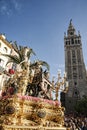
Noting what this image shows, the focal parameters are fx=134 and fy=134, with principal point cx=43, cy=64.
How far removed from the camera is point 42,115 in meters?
8.84

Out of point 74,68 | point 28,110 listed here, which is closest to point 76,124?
point 28,110

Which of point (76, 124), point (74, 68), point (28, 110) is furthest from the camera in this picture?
point (74, 68)

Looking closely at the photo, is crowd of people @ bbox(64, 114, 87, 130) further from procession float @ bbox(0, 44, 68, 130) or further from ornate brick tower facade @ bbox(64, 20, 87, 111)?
ornate brick tower facade @ bbox(64, 20, 87, 111)

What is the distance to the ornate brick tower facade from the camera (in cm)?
7106

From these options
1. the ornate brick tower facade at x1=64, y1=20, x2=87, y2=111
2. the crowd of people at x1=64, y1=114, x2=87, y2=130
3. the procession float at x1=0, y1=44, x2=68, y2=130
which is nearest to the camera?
the procession float at x1=0, y1=44, x2=68, y2=130

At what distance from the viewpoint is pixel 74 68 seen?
79938 millimetres

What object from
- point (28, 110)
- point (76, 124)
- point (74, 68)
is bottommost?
point (76, 124)

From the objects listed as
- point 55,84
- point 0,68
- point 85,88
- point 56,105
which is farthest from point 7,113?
point 85,88

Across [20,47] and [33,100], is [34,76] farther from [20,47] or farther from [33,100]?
[20,47]

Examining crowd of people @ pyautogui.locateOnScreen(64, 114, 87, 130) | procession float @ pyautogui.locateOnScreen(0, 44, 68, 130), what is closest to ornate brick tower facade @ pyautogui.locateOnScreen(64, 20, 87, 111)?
crowd of people @ pyautogui.locateOnScreen(64, 114, 87, 130)

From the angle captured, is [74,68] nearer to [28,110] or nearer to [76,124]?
[76,124]

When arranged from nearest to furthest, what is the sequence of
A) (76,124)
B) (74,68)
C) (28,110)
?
(28,110) < (76,124) < (74,68)

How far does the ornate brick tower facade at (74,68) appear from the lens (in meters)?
71.1

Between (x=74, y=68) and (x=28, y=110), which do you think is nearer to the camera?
(x=28, y=110)
